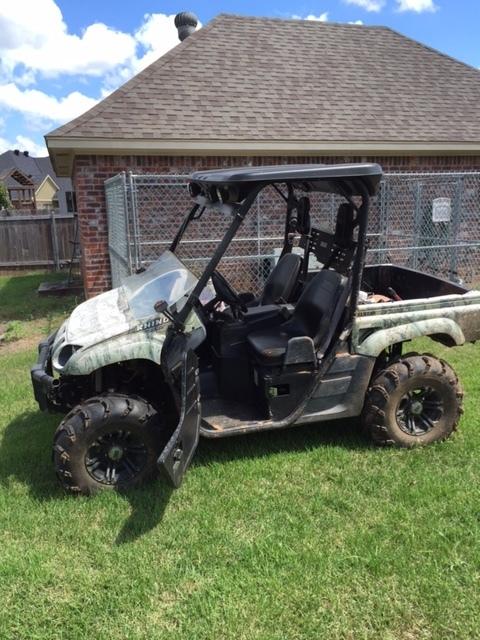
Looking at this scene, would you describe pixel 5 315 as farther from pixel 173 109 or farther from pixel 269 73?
pixel 269 73

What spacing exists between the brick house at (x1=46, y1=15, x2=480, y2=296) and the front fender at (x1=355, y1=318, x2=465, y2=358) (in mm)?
6086

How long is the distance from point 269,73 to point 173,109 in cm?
242

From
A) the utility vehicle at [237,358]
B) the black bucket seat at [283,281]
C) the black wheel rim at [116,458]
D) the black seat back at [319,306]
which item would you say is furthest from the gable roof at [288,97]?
the black wheel rim at [116,458]

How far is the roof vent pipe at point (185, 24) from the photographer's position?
13383 mm

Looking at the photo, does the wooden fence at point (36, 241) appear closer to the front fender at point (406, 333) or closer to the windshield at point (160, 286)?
the windshield at point (160, 286)

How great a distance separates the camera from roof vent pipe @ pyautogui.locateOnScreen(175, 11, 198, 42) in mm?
13383

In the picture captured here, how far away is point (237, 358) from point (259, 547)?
1.26 meters

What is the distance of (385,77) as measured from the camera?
1133 centimetres

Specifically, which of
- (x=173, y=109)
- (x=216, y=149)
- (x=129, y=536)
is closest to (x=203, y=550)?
(x=129, y=536)

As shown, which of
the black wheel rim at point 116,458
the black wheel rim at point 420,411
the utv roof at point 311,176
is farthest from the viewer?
the black wheel rim at point 420,411

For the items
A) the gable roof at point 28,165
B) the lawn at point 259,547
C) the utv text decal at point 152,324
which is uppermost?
the gable roof at point 28,165

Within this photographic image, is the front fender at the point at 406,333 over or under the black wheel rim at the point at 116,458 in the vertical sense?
over

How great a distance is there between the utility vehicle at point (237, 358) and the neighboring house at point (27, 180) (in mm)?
52551

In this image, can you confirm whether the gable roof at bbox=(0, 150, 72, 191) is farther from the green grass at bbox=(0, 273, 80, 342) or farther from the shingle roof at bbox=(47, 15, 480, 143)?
the shingle roof at bbox=(47, 15, 480, 143)
